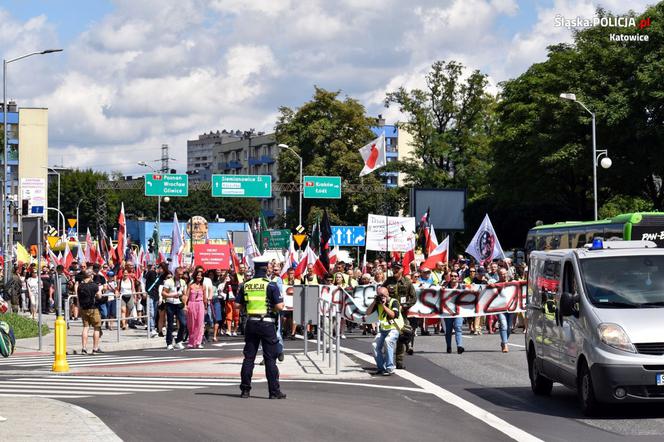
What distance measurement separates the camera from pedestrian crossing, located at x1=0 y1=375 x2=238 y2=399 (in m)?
16.4

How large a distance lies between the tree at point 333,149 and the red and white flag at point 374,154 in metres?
29.7

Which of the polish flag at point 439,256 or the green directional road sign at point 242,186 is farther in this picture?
the green directional road sign at point 242,186

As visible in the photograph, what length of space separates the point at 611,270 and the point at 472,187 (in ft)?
245

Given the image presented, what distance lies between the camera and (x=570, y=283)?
Answer: 46.3 feet

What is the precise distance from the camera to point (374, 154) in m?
57.0

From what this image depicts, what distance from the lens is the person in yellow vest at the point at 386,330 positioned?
62.3ft

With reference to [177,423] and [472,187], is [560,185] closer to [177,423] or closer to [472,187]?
[472,187]

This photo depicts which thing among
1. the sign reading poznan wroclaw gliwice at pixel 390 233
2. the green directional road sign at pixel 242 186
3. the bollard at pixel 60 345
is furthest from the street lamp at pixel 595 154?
the bollard at pixel 60 345

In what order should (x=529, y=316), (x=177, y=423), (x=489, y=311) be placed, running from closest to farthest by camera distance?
(x=177, y=423) → (x=529, y=316) → (x=489, y=311)

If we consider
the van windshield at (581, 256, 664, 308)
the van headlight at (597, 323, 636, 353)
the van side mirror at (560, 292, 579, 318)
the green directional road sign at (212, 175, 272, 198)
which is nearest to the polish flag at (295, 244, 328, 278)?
the van windshield at (581, 256, 664, 308)

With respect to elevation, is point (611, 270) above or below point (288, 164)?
below

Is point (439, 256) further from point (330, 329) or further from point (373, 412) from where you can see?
point (373, 412)

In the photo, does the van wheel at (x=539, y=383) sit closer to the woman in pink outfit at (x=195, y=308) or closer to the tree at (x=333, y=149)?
the woman in pink outfit at (x=195, y=308)

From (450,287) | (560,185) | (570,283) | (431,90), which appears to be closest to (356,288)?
(450,287)
